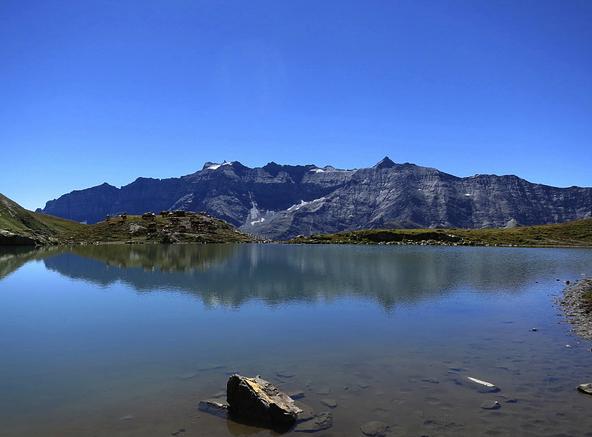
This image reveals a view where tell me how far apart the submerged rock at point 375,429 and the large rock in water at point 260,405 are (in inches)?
133

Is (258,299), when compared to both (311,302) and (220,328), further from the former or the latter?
(220,328)

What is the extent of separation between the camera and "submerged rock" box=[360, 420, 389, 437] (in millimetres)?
20547

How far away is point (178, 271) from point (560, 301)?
6955 centimetres

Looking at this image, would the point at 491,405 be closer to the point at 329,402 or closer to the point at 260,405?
the point at 329,402

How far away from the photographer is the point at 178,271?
95.3 m

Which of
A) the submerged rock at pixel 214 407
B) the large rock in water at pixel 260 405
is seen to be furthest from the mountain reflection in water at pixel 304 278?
the large rock in water at pixel 260 405

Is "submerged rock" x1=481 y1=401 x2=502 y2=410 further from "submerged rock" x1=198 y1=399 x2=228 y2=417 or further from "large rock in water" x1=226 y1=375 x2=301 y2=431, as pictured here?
"submerged rock" x1=198 y1=399 x2=228 y2=417

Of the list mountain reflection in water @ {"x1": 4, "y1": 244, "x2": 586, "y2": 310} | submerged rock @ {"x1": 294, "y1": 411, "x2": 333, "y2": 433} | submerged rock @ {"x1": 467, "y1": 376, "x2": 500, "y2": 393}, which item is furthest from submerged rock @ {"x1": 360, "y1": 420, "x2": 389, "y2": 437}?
mountain reflection in water @ {"x1": 4, "y1": 244, "x2": 586, "y2": 310}

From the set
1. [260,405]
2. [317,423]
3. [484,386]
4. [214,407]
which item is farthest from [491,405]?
[214,407]

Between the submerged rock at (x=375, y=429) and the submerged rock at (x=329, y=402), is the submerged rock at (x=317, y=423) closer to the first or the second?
the submerged rock at (x=329, y=402)

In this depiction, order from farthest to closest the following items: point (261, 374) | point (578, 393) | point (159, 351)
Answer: point (159, 351) < point (261, 374) < point (578, 393)

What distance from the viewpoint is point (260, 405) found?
22.0m

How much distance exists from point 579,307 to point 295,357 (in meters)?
37.2

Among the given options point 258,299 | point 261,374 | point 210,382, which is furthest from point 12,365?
point 258,299
